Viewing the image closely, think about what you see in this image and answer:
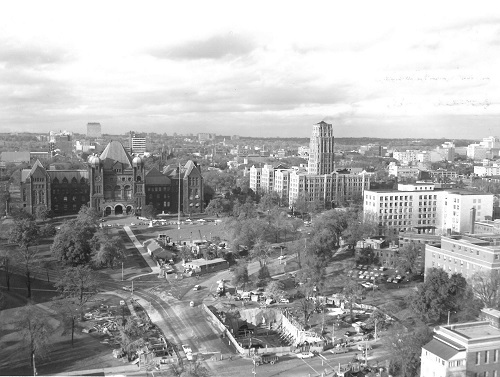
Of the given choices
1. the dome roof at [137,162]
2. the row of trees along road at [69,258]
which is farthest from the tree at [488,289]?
the dome roof at [137,162]

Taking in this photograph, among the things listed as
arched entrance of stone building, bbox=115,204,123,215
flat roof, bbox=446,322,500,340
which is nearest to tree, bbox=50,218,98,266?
arched entrance of stone building, bbox=115,204,123,215

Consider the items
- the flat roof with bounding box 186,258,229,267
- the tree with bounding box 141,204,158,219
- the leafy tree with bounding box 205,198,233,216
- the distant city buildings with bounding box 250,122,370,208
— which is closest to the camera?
the flat roof with bounding box 186,258,229,267

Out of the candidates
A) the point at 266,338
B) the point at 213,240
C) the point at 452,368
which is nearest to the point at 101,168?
the point at 213,240

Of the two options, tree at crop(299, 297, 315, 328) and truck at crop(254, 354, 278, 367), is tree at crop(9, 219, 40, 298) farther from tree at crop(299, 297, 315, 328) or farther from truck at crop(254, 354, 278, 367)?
truck at crop(254, 354, 278, 367)

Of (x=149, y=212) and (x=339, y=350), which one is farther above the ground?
(x=149, y=212)

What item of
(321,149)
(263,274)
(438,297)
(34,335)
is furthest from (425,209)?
(34,335)

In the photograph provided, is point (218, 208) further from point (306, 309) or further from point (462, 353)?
point (462, 353)

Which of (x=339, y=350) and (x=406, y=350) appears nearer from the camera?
(x=406, y=350)

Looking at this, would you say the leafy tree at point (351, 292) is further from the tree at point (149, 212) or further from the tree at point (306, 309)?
the tree at point (149, 212)
